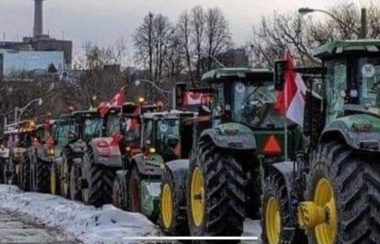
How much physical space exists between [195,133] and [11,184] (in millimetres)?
22706

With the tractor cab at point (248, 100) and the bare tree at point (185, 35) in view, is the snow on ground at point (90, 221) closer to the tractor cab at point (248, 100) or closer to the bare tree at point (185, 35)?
the tractor cab at point (248, 100)

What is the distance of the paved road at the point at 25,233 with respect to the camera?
622 inches

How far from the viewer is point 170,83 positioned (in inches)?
2783

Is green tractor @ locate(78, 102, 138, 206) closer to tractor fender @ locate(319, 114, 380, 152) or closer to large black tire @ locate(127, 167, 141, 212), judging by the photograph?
large black tire @ locate(127, 167, 141, 212)

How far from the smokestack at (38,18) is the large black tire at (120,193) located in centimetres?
15324

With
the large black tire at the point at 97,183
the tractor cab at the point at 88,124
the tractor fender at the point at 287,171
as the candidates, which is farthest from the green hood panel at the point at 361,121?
the tractor cab at the point at 88,124

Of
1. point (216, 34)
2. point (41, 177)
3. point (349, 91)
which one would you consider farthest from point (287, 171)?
point (216, 34)

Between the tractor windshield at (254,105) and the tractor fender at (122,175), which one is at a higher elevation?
the tractor windshield at (254,105)

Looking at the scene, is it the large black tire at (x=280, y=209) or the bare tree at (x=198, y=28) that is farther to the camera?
the bare tree at (x=198, y=28)

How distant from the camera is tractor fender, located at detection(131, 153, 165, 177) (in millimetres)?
17816

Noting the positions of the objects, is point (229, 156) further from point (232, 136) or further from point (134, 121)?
point (134, 121)

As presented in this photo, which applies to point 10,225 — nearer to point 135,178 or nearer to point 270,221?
point 135,178

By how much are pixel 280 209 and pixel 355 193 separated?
8.01 feet

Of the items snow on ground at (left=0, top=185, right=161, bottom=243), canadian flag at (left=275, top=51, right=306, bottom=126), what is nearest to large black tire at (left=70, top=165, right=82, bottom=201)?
snow on ground at (left=0, top=185, right=161, bottom=243)
